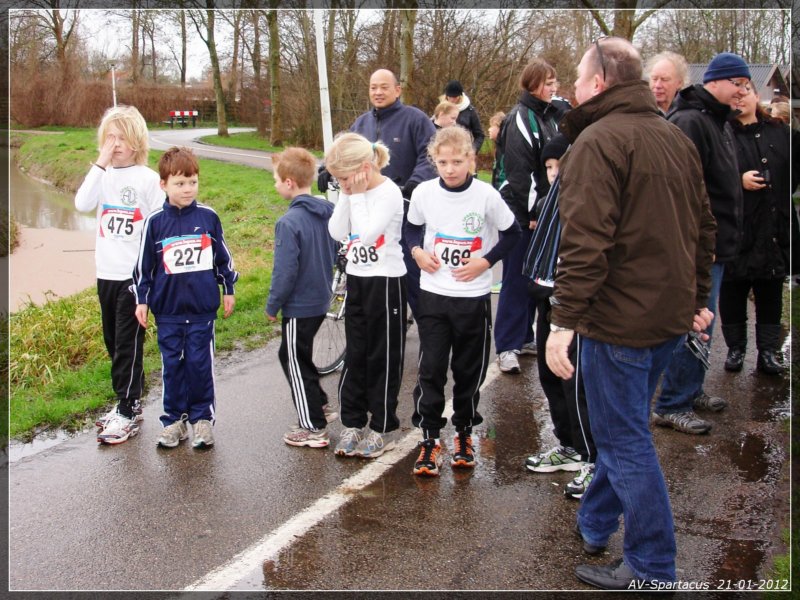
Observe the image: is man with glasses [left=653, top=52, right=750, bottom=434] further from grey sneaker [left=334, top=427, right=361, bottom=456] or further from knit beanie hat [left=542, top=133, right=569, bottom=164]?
grey sneaker [left=334, top=427, right=361, bottom=456]

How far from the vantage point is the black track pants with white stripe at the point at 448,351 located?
14.6 feet

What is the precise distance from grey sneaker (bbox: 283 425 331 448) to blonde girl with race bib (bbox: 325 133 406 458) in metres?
0.15

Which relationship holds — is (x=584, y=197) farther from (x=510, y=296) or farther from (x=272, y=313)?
(x=510, y=296)

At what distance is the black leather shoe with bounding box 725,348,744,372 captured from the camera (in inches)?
247

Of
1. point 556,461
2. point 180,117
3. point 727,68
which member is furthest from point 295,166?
point 180,117

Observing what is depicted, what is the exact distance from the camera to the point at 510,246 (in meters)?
4.57

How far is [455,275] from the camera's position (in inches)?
176

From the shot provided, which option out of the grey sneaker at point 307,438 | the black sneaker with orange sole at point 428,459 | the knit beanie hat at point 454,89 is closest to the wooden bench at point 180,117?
the knit beanie hat at point 454,89

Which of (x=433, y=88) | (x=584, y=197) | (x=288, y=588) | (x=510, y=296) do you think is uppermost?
(x=433, y=88)

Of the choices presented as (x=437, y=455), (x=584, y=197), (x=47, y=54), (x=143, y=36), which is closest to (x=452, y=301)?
(x=437, y=455)

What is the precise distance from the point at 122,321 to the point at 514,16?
16.3 m

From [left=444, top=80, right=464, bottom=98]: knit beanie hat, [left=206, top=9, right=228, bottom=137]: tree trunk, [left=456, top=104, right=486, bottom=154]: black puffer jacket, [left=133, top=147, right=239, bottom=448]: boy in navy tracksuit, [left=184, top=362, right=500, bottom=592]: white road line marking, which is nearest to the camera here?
[left=184, top=362, right=500, bottom=592]: white road line marking

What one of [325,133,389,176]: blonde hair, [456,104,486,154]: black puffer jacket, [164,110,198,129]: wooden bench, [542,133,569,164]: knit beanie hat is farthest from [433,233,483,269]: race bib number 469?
[164,110,198,129]: wooden bench

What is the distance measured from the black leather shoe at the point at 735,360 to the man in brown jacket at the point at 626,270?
3.30 metres
